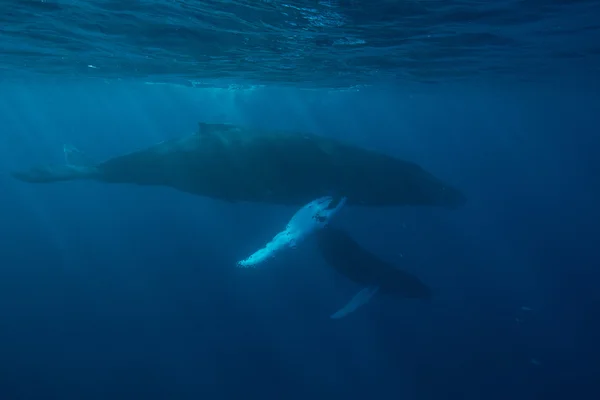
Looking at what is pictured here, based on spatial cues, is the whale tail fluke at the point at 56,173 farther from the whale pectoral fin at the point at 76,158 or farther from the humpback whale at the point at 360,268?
the humpback whale at the point at 360,268

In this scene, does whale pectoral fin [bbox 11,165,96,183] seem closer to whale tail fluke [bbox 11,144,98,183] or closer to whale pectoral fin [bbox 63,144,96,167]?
whale tail fluke [bbox 11,144,98,183]

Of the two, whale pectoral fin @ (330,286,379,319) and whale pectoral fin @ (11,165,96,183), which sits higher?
whale pectoral fin @ (11,165,96,183)

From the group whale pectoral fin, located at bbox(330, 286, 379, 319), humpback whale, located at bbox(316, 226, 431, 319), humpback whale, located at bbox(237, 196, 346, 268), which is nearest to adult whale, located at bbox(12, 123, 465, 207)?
humpback whale, located at bbox(237, 196, 346, 268)

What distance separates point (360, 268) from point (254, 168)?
4.26 metres

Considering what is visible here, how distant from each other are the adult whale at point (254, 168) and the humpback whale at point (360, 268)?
1349 millimetres

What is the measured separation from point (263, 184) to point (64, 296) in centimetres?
1572

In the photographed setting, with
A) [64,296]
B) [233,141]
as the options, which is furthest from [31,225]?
[233,141]

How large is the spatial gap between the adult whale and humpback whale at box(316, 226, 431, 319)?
1.35 metres

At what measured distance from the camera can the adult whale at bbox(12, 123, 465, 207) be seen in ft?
41.1

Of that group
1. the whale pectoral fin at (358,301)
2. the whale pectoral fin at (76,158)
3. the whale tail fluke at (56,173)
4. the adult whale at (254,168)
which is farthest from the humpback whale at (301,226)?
the whale pectoral fin at (76,158)

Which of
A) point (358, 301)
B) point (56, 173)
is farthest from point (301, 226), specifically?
point (56, 173)

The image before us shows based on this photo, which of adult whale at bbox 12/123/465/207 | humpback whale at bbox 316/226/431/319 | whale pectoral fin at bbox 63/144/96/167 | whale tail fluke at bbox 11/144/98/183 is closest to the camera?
adult whale at bbox 12/123/465/207

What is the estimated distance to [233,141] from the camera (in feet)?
41.3

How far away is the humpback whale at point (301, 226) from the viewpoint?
10680 mm
